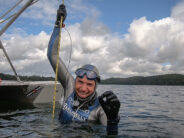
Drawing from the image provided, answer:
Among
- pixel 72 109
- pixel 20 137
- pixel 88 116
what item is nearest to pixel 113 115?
pixel 88 116

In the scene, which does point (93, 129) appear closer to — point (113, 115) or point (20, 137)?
point (113, 115)

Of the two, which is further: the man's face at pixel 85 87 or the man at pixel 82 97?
the man's face at pixel 85 87

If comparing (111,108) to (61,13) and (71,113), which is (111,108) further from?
(61,13)

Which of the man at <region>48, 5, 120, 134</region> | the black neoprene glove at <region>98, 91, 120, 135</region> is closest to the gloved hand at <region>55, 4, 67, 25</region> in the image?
the man at <region>48, 5, 120, 134</region>

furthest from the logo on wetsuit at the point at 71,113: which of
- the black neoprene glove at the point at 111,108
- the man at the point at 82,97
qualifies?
the black neoprene glove at the point at 111,108

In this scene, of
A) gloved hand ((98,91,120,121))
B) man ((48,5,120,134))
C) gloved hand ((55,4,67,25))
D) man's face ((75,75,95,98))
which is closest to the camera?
gloved hand ((98,91,120,121))

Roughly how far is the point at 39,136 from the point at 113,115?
5.34 feet

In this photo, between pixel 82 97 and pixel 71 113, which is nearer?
pixel 82 97

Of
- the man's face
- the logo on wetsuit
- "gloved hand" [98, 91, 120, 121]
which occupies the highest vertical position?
the man's face

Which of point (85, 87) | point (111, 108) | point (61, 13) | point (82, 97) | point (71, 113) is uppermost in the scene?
point (61, 13)

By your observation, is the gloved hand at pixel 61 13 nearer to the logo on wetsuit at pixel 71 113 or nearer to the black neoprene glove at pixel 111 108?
the logo on wetsuit at pixel 71 113

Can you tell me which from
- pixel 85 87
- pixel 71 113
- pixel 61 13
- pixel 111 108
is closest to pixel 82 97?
pixel 85 87

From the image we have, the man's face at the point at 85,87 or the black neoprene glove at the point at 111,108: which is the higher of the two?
the man's face at the point at 85,87

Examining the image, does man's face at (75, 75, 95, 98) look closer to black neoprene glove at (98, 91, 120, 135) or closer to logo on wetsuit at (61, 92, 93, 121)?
logo on wetsuit at (61, 92, 93, 121)
